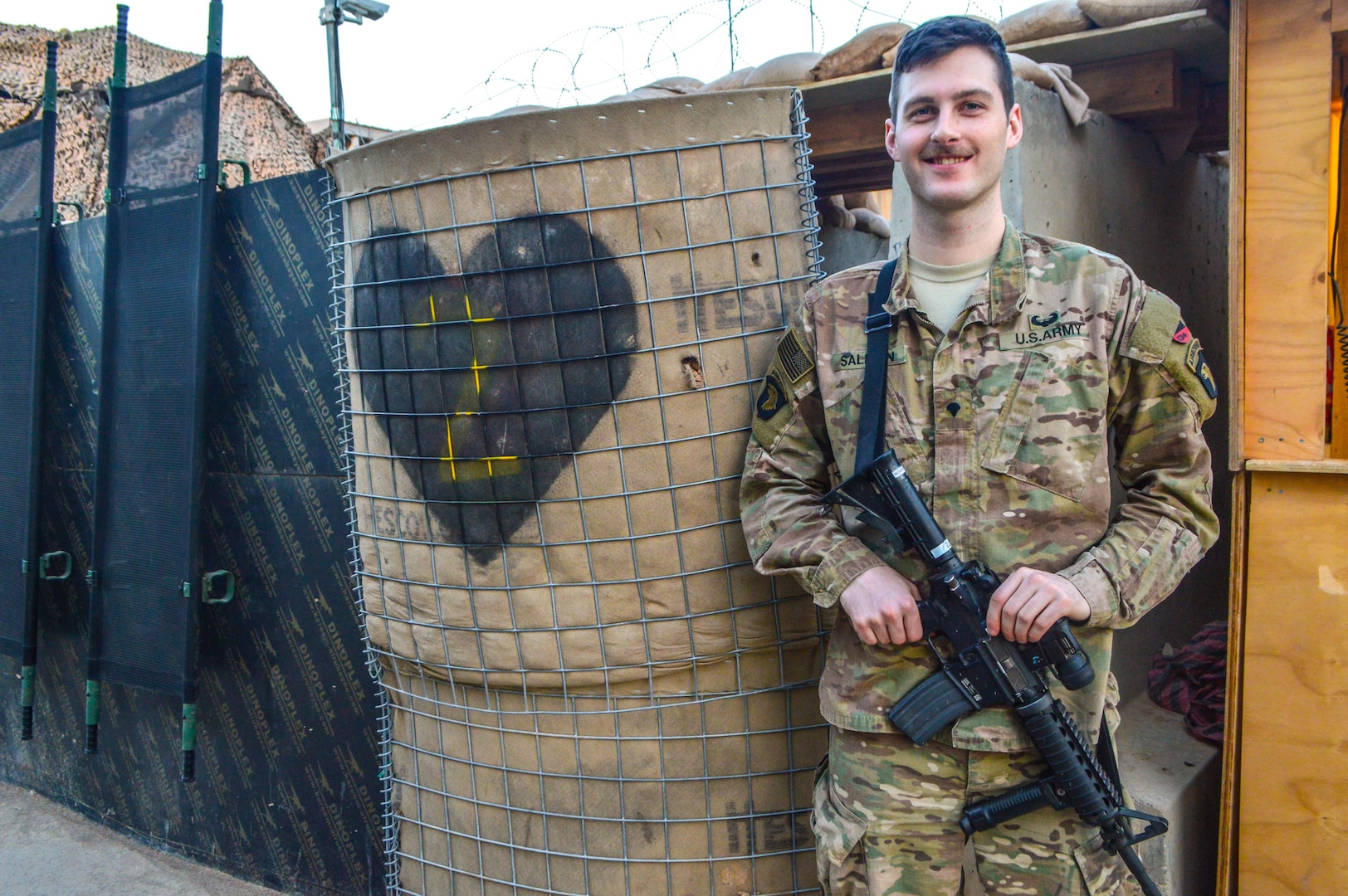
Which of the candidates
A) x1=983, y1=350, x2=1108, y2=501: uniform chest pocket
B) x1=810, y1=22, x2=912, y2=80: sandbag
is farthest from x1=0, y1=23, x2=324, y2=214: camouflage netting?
x1=983, y1=350, x2=1108, y2=501: uniform chest pocket

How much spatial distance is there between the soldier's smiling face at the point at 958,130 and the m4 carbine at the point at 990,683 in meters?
0.48

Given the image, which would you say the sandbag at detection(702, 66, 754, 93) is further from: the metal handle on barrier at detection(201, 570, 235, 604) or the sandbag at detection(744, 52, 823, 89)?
A: the metal handle on barrier at detection(201, 570, 235, 604)

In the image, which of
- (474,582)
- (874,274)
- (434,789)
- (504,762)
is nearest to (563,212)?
(874,274)

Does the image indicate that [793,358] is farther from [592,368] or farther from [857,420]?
[592,368]

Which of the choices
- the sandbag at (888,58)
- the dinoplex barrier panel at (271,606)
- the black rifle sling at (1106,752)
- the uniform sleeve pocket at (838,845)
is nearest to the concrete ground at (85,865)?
the dinoplex barrier panel at (271,606)

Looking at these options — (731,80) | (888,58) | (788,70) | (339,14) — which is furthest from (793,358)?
(339,14)

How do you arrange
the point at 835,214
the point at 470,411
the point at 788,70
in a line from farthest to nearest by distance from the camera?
the point at 835,214 < the point at 788,70 < the point at 470,411

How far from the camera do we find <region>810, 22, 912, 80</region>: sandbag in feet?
9.86

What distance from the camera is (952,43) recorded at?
5.65 ft

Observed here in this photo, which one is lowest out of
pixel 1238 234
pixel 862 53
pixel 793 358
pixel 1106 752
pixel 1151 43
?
pixel 1106 752

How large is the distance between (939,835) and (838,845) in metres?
0.18

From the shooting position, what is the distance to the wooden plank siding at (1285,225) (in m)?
2.03

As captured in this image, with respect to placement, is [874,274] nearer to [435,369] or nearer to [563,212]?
[563,212]

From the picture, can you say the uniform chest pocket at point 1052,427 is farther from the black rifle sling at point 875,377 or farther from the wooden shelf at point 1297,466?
the wooden shelf at point 1297,466
